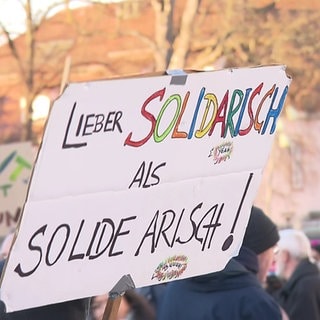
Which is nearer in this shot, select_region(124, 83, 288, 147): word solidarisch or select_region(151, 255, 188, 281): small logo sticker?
select_region(124, 83, 288, 147): word solidarisch

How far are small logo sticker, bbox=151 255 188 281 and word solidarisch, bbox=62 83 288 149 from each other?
0.36 m

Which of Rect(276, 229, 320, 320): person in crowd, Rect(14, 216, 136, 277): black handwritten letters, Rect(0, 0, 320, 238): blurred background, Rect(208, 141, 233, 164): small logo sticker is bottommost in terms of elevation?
Rect(0, 0, 320, 238): blurred background

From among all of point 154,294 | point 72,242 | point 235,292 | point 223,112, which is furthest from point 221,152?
point 154,294

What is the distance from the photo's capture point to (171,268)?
3.26 meters

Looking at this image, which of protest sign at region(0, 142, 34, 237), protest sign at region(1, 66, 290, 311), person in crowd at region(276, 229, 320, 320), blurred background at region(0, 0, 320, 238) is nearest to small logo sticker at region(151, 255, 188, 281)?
protest sign at region(1, 66, 290, 311)

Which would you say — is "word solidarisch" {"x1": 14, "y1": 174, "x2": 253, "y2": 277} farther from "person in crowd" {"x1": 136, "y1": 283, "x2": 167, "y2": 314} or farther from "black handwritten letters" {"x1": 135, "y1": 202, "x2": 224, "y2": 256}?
"person in crowd" {"x1": 136, "y1": 283, "x2": 167, "y2": 314}

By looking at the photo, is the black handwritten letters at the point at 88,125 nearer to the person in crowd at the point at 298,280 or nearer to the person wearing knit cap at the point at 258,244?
the person wearing knit cap at the point at 258,244

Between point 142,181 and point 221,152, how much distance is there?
0.37 m

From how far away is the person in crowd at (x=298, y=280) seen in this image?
668 centimetres

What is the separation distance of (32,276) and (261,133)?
97cm

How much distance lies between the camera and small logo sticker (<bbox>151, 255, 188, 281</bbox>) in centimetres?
321

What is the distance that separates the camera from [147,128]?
297 cm

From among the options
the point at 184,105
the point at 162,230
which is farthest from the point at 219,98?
the point at 162,230

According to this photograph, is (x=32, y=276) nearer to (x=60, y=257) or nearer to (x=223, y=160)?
(x=60, y=257)
